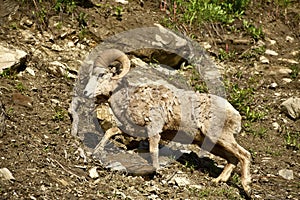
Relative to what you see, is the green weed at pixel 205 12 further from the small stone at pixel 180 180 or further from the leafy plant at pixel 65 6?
the small stone at pixel 180 180

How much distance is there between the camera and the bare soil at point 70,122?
20.1ft

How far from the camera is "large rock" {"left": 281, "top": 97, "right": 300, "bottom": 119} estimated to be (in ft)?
29.7

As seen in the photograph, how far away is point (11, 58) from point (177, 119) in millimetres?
2820

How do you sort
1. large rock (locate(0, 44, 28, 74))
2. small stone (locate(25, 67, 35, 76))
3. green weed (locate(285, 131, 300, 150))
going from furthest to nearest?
green weed (locate(285, 131, 300, 150))
small stone (locate(25, 67, 35, 76))
large rock (locate(0, 44, 28, 74))

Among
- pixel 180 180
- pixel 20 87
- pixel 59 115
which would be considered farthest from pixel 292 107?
pixel 20 87

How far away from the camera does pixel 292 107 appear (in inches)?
359

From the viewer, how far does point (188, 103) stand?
7.02 metres

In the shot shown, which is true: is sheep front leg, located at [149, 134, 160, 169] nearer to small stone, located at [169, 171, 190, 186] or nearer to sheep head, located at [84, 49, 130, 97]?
small stone, located at [169, 171, 190, 186]

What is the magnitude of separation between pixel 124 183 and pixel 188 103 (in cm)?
145

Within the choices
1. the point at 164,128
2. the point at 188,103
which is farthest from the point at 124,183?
the point at 188,103

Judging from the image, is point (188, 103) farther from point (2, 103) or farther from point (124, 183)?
point (2, 103)

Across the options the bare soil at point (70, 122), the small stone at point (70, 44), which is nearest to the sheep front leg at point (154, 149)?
the bare soil at point (70, 122)

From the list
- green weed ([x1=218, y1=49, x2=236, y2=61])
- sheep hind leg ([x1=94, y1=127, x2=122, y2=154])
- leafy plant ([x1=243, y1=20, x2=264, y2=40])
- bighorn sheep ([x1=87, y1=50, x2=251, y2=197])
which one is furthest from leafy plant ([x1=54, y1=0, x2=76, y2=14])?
leafy plant ([x1=243, y1=20, x2=264, y2=40])

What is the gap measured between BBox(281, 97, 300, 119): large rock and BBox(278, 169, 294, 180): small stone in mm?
1668
